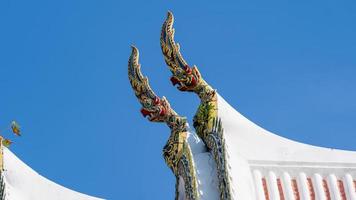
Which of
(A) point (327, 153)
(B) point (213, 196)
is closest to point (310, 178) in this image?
(A) point (327, 153)

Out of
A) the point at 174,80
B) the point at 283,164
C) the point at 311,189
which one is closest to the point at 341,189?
the point at 311,189

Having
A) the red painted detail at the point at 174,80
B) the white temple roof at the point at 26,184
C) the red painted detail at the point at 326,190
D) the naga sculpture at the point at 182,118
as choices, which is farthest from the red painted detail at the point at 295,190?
the white temple roof at the point at 26,184

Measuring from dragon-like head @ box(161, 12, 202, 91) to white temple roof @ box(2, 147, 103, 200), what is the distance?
2.15 meters

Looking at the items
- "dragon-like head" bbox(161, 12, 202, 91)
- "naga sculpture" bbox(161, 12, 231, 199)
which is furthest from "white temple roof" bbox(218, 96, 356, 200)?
"dragon-like head" bbox(161, 12, 202, 91)

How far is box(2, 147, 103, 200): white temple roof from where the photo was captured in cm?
1479

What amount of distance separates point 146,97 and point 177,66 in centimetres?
53

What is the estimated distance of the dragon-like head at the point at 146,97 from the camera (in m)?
14.0

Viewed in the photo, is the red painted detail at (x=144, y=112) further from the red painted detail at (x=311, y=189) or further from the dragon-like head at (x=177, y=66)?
the red painted detail at (x=311, y=189)

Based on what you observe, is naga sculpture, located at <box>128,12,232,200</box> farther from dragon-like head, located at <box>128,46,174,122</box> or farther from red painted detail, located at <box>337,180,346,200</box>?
red painted detail, located at <box>337,180,346,200</box>

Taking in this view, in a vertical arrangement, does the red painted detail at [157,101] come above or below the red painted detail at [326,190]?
above

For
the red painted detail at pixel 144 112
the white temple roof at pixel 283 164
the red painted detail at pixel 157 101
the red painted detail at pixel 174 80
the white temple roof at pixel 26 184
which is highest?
the red painted detail at pixel 174 80

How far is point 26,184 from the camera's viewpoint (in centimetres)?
1491

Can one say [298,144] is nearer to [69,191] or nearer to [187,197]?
[187,197]

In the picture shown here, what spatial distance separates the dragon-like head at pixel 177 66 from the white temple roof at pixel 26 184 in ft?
7.04
